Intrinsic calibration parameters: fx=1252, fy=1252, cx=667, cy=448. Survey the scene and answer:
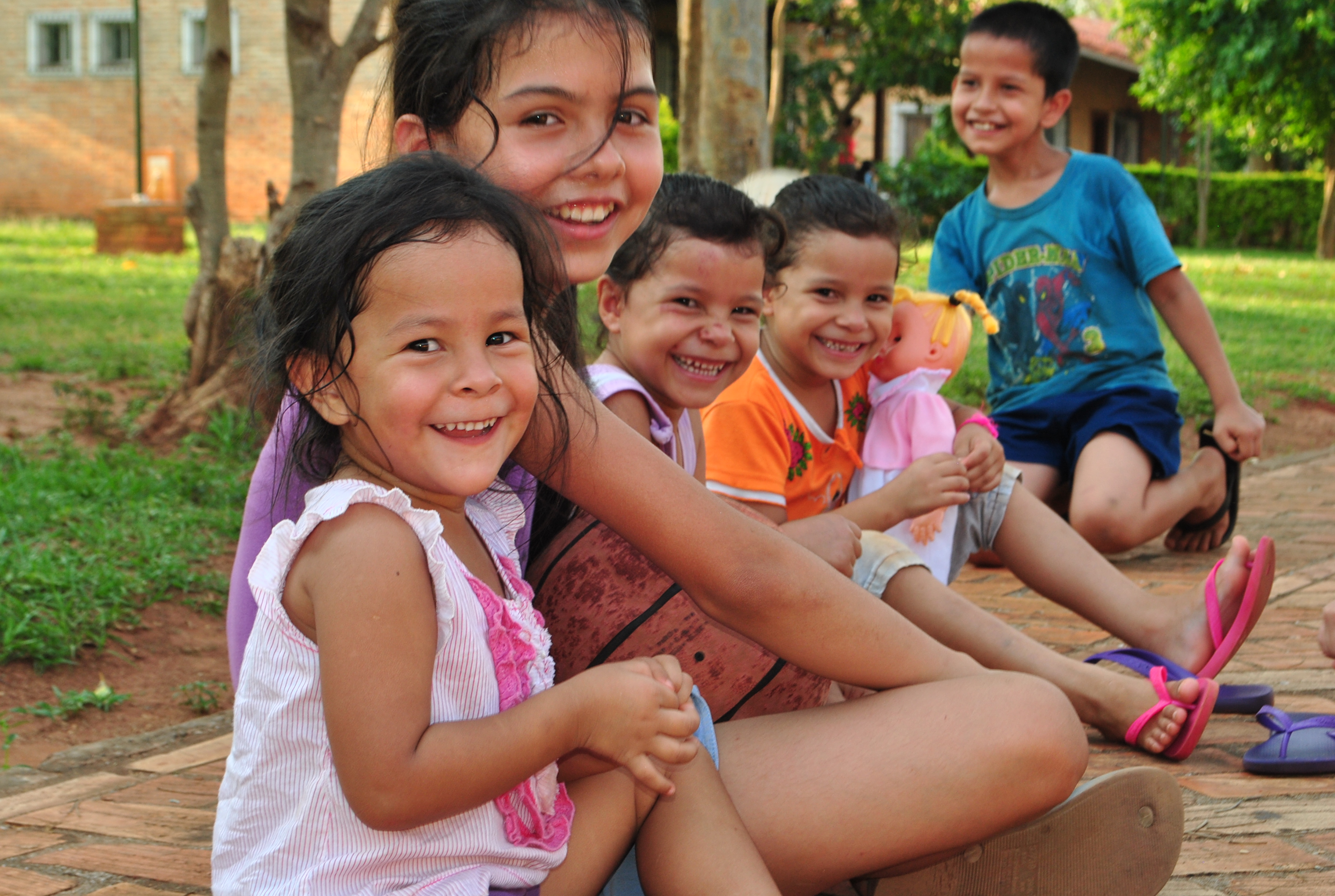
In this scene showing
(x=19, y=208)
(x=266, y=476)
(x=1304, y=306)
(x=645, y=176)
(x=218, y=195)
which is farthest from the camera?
(x=19, y=208)

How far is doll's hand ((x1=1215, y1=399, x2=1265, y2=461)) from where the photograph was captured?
4.31 m

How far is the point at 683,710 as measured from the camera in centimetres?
163

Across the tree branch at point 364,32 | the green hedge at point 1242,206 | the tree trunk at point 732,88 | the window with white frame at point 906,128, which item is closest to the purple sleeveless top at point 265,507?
the tree branch at point 364,32

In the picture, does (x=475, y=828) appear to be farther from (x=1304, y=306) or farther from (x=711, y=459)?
(x=1304, y=306)

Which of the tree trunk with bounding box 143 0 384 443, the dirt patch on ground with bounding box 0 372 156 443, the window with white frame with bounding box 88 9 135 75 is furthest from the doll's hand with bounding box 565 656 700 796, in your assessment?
the window with white frame with bounding box 88 9 135 75

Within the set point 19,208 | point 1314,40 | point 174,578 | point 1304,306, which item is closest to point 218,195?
point 174,578

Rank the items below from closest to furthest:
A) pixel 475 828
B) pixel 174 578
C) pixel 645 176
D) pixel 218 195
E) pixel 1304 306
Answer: pixel 475 828 → pixel 645 176 → pixel 174 578 → pixel 218 195 → pixel 1304 306

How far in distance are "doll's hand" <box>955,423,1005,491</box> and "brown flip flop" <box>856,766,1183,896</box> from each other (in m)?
1.32

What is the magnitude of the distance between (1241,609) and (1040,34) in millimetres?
2567

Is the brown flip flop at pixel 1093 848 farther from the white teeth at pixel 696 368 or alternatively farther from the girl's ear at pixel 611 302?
the girl's ear at pixel 611 302

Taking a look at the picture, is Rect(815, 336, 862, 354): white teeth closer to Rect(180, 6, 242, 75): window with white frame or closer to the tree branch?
the tree branch

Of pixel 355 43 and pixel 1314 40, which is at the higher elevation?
pixel 1314 40

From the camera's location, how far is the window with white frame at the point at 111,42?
2433 centimetres

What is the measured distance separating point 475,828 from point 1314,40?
19239 mm
